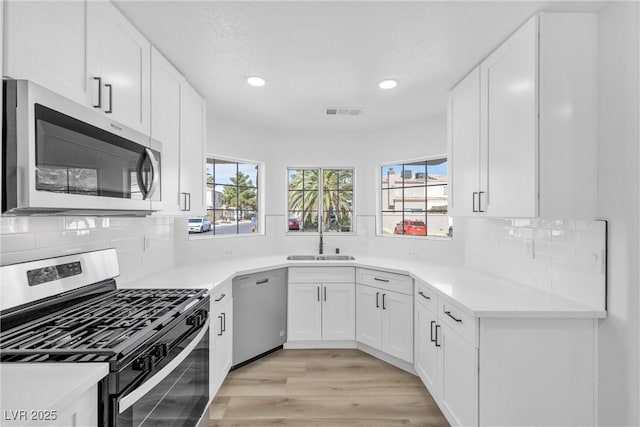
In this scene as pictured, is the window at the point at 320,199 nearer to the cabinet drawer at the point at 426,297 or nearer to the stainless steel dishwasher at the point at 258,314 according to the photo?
the stainless steel dishwasher at the point at 258,314

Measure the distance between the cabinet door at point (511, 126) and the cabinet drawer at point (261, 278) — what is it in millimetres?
1877

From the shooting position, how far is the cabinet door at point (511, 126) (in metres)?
1.65

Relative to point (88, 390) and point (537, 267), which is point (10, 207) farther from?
point (537, 267)

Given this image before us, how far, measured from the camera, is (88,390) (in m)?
0.96

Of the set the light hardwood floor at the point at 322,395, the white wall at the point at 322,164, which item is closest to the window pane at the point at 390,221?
the white wall at the point at 322,164

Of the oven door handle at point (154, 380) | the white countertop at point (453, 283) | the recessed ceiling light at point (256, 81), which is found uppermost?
the recessed ceiling light at point (256, 81)

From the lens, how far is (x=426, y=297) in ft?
7.83

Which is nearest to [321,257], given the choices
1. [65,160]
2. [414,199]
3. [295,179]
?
[295,179]

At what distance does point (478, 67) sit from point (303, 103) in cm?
143

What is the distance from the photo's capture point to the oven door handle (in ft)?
3.49

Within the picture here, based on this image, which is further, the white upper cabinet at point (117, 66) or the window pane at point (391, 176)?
the window pane at point (391, 176)

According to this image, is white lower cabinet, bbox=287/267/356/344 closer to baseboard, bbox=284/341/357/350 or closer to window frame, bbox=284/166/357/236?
baseboard, bbox=284/341/357/350

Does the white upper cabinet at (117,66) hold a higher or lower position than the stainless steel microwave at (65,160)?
higher

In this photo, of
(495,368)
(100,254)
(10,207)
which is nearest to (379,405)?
(495,368)
